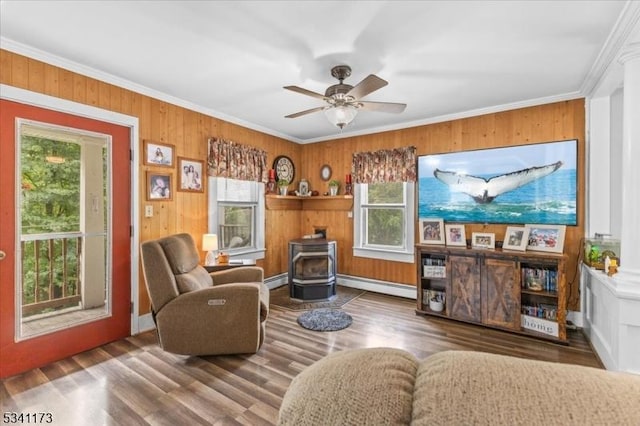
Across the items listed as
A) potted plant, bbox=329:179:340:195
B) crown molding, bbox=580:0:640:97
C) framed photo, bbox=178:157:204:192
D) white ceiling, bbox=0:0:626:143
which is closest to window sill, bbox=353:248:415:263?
potted plant, bbox=329:179:340:195

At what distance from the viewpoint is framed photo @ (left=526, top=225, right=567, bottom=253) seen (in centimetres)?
310

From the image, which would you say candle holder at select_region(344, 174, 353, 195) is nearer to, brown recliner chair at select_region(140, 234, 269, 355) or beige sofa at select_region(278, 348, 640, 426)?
brown recliner chair at select_region(140, 234, 269, 355)

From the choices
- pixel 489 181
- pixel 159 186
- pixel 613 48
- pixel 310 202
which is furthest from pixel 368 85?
pixel 310 202

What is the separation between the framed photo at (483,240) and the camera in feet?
11.2

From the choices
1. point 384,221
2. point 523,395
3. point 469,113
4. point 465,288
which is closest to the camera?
point 523,395

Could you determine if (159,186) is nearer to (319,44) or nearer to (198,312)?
(198,312)

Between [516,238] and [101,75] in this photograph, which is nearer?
[101,75]

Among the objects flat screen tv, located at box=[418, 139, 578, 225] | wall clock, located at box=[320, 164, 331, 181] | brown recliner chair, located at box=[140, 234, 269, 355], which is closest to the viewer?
brown recliner chair, located at box=[140, 234, 269, 355]

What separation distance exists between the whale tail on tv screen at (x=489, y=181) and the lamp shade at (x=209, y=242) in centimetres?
298

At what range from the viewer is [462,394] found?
0.50 meters

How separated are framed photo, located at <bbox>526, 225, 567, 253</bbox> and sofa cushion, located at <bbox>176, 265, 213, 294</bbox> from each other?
3.40 metres

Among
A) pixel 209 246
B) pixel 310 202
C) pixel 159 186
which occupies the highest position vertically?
pixel 159 186

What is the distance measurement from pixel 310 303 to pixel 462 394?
3.64 metres

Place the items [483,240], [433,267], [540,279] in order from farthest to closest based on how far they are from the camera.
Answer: [433,267] < [483,240] < [540,279]
